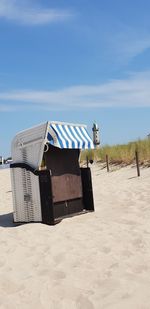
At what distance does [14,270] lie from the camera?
4.30m

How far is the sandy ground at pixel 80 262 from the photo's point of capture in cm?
337

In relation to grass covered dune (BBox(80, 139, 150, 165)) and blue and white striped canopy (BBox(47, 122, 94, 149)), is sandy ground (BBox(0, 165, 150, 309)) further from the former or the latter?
grass covered dune (BBox(80, 139, 150, 165))

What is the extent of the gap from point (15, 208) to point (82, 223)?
1.55 meters

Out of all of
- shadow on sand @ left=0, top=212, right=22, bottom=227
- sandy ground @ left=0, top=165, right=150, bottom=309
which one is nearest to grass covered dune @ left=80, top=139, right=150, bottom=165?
shadow on sand @ left=0, top=212, right=22, bottom=227

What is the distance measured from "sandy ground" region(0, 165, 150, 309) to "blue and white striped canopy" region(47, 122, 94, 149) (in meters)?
1.43

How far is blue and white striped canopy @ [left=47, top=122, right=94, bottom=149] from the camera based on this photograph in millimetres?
6801

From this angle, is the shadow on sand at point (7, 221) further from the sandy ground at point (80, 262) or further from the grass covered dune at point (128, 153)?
the grass covered dune at point (128, 153)

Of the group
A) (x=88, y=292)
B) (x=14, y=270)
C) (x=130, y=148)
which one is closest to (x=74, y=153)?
(x=14, y=270)

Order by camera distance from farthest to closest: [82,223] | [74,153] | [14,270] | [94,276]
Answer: [74,153] → [82,223] → [14,270] → [94,276]

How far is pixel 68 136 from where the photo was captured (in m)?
7.06

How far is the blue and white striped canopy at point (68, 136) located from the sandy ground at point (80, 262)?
4.69ft

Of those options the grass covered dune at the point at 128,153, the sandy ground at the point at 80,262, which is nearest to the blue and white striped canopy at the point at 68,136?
the sandy ground at the point at 80,262

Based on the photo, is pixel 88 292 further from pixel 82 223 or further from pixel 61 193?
pixel 61 193

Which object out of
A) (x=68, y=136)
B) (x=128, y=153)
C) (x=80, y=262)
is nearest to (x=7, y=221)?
(x=68, y=136)
